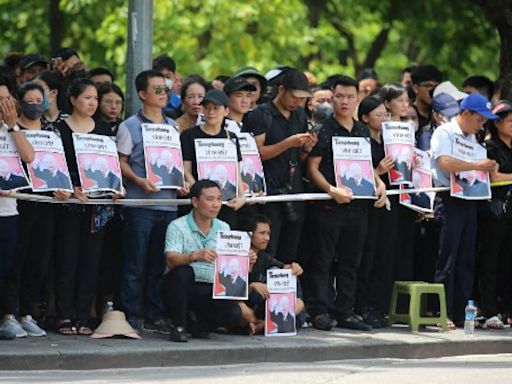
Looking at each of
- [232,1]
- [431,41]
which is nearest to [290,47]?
[232,1]

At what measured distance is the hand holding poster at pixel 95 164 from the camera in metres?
14.3

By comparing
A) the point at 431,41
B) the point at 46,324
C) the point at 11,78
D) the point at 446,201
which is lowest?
the point at 46,324

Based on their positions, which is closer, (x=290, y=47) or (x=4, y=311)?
(x=4, y=311)

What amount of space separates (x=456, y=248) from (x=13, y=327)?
15.8 feet

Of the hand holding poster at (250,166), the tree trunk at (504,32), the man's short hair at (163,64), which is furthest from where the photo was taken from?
the tree trunk at (504,32)

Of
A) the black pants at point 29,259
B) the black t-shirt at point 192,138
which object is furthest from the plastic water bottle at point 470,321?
the black pants at point 29,259

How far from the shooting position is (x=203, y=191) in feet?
47.3

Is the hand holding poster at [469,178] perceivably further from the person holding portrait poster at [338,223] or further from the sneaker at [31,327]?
the sneaker at [31,327]

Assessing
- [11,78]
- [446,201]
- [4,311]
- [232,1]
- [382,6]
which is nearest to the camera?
[4,311]

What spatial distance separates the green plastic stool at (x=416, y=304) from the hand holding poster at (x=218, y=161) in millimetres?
2228

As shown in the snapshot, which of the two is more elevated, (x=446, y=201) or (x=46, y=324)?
(x=446, y=201)

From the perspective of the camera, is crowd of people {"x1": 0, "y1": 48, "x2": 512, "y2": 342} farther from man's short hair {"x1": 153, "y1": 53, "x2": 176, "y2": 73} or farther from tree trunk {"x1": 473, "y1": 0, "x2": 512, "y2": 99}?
tree trunk {"x1": 473, "y1": 0, "x2": 512, "y2": 99}

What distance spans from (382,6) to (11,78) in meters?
14.0

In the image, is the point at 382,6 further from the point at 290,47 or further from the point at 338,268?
the point at 338,268
